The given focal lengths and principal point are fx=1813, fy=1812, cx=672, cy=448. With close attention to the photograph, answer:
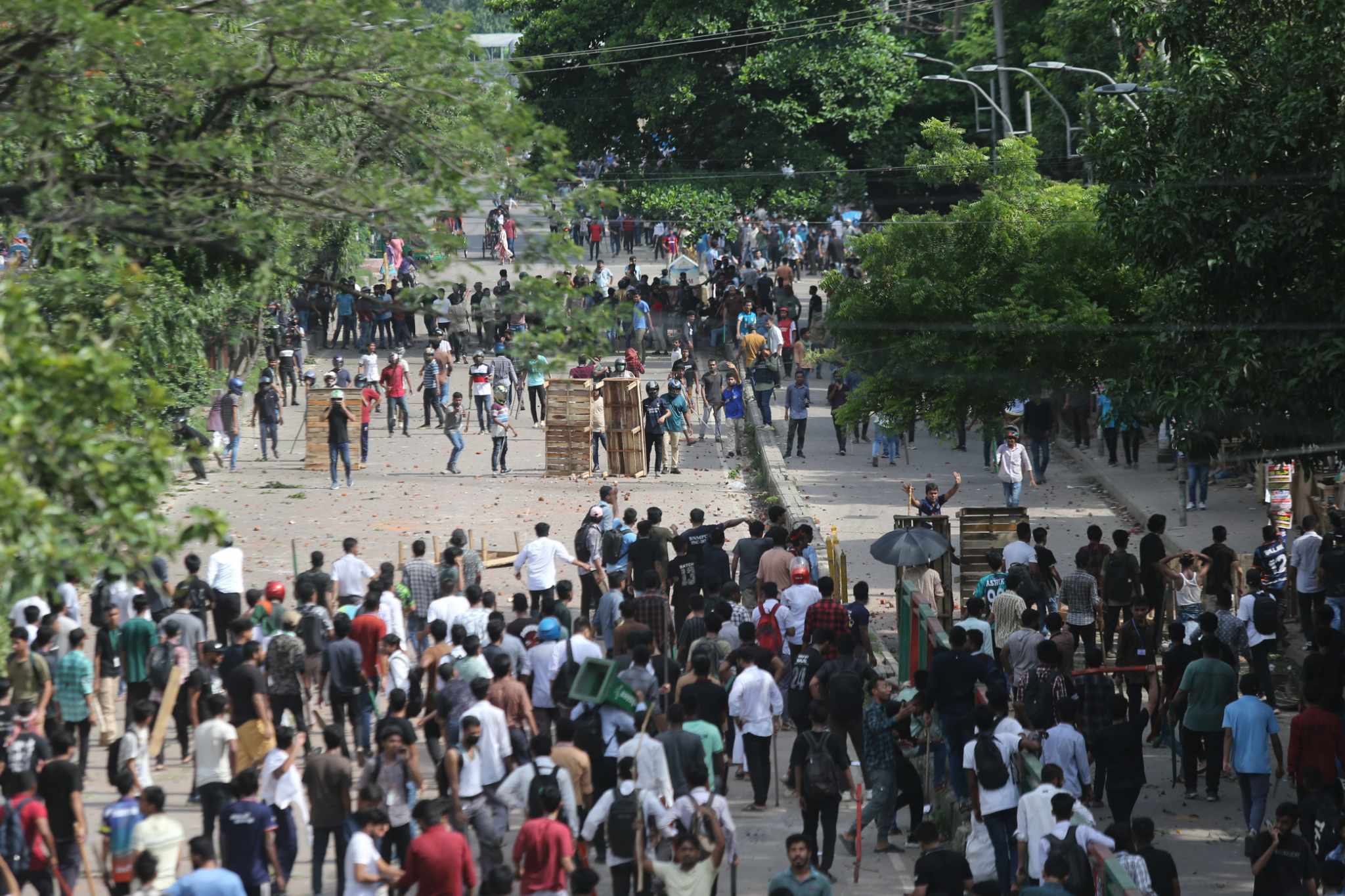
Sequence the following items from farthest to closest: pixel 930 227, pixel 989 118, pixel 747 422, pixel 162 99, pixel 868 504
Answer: pixel 989 118 < pixel 747 422 < pixel 868 504 < pixel 930 227 < pixel 162 99

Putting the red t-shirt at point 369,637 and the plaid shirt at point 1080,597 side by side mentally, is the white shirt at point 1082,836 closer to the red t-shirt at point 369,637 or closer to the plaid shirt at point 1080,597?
the red t-shirt at point 369,637

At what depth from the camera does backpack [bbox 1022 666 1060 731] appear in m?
12.7

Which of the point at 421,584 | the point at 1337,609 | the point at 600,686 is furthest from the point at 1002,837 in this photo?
the point at 1337,609

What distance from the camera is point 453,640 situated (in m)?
13.5

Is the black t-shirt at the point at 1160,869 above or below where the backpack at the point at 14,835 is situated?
below

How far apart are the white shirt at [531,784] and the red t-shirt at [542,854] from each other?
0.57 metres

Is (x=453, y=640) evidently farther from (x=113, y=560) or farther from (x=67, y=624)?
(x=113, y=560)

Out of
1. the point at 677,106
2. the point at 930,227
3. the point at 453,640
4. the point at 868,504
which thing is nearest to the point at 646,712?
the point at 453,640

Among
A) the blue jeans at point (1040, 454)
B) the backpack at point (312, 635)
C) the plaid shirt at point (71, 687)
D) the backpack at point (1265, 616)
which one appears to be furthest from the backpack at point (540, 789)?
the blue jeans at point (1040, 454)

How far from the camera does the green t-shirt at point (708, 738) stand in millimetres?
11867

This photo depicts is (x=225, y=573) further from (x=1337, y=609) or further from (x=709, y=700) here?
(x=1337, y=609)

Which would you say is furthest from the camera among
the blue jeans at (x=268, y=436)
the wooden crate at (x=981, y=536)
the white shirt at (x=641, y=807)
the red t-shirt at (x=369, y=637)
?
the blue jeans at (x=268, y=436)

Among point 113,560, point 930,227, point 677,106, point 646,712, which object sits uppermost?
point 677,106

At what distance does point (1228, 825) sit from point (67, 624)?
903 centimetres
